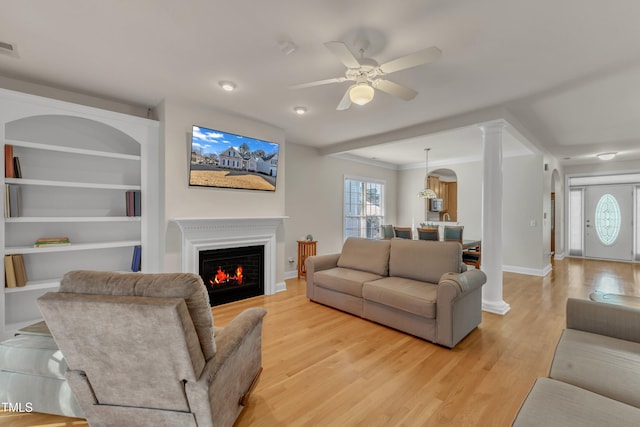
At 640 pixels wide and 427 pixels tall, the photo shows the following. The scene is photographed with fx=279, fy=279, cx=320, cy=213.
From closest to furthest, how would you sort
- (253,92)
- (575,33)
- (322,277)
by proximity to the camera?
(575,33)
(253,92)
(322,277)

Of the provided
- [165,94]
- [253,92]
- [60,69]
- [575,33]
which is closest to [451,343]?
[575,33]

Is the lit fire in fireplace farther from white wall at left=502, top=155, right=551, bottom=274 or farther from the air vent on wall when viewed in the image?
white wall at left=502, top=155, right=551, bottom=274

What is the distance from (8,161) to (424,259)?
4.43 meters

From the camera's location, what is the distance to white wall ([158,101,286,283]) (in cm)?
342

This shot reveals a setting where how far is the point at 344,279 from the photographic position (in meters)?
3.50

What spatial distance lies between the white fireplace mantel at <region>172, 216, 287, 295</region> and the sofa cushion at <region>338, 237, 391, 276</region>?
1126 mm

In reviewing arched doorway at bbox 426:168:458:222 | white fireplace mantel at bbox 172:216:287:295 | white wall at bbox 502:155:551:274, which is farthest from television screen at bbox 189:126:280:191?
arched doorway at bbox 426:168:458:222

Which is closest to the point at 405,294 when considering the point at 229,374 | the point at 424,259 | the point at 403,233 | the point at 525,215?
the point at 424,259

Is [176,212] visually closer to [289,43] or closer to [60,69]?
[60,69]

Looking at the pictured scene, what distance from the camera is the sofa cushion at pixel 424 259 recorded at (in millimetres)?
3123

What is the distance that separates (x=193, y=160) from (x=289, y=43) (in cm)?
205

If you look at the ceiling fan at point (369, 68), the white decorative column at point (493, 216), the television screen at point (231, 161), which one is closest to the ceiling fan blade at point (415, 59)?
the ceiling fan at point (369, 68)

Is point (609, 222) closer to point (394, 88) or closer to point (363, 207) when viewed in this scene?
point (363, 207)

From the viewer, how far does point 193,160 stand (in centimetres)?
353
